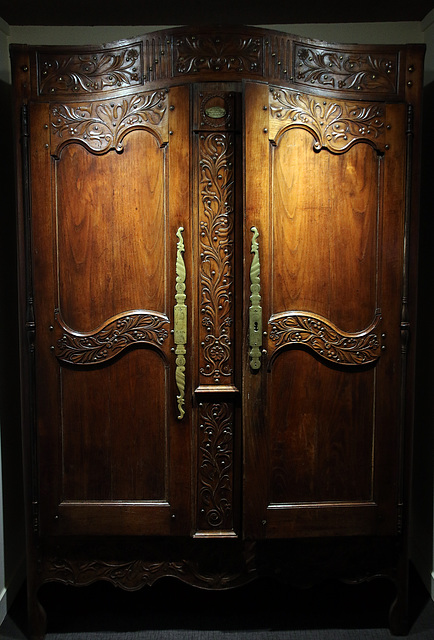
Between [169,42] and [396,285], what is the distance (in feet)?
3.96

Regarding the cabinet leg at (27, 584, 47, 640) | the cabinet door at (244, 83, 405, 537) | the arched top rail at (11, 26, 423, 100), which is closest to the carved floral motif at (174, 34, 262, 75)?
the arched top rail at (11, 26, 423, 100)

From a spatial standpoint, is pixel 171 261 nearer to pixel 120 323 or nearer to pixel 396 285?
pixel 120 323

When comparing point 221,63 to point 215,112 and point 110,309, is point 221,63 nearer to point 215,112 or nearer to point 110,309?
point 215,112

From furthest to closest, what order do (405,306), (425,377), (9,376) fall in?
1. (425,377)
2. (9,376)
3. (405,306)

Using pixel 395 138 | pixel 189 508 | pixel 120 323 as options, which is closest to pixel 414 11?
pixel 395 138

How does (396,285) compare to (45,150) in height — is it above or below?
below

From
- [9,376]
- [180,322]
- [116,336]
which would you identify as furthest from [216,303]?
[9,376]

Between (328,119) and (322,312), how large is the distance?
2.30 feet

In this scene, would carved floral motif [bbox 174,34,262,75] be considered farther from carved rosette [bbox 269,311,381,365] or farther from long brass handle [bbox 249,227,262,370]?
carved rosette [bbox 269,311,381,365]

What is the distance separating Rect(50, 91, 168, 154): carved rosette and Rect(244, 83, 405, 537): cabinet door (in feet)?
1.08

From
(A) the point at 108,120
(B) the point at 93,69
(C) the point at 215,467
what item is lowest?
(C) the point at 215,467

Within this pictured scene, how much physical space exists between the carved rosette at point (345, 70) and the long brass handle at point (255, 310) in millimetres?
597

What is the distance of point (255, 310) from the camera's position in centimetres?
203

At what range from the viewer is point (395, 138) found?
2041 millimetres
